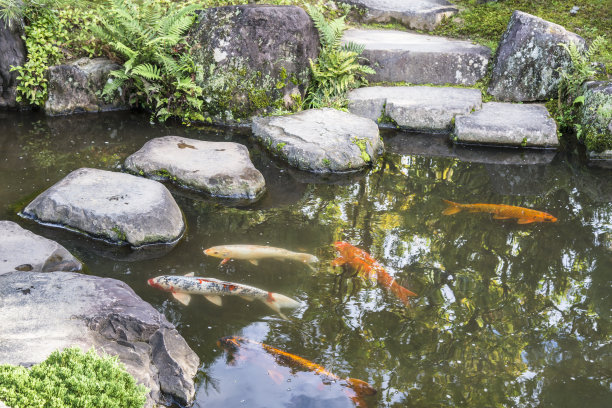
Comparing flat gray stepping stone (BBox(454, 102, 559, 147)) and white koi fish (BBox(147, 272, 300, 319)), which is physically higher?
flat gray stepping stone (BBox(454, 102, 559, 147))

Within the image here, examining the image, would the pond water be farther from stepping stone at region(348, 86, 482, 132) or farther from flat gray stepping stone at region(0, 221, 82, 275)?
stepping stone at region(348, 86, 482, 132)

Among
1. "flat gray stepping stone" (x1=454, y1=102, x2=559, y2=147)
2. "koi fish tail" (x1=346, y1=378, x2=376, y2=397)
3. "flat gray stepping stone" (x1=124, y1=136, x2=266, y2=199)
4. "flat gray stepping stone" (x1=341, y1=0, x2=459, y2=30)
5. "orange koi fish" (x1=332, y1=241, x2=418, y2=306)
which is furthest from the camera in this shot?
"flat gray stepping stone" (x1=341, y1=0, x2=459, y2=30)

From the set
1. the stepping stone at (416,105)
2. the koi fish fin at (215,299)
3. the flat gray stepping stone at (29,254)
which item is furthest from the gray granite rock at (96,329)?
the stepping stone at (416,105)

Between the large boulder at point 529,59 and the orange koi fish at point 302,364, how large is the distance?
796 centimetres

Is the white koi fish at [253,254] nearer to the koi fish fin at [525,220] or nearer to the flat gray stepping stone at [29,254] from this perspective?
the flat gray stepping stone at [29,254]

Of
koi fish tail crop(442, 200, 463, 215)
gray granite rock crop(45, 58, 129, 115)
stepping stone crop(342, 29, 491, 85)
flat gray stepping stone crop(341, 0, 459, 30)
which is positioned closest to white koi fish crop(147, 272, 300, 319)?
koi fish tail crop(442, 200, 463, 215)

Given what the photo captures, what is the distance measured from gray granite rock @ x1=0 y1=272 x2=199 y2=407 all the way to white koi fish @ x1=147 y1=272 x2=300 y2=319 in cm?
61

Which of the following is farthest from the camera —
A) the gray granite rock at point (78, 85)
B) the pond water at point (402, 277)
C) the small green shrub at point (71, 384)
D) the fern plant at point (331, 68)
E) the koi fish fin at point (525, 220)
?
the fern plant at point (331, 68)

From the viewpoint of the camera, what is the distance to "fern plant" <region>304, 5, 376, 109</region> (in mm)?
10164

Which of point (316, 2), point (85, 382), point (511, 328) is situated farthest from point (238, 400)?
point (316, 2)

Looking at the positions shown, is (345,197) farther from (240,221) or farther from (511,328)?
(511,328)

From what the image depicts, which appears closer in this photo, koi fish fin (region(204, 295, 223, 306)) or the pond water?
the pond water

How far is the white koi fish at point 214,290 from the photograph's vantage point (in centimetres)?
520

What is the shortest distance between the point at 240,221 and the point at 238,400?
2.96 meters
